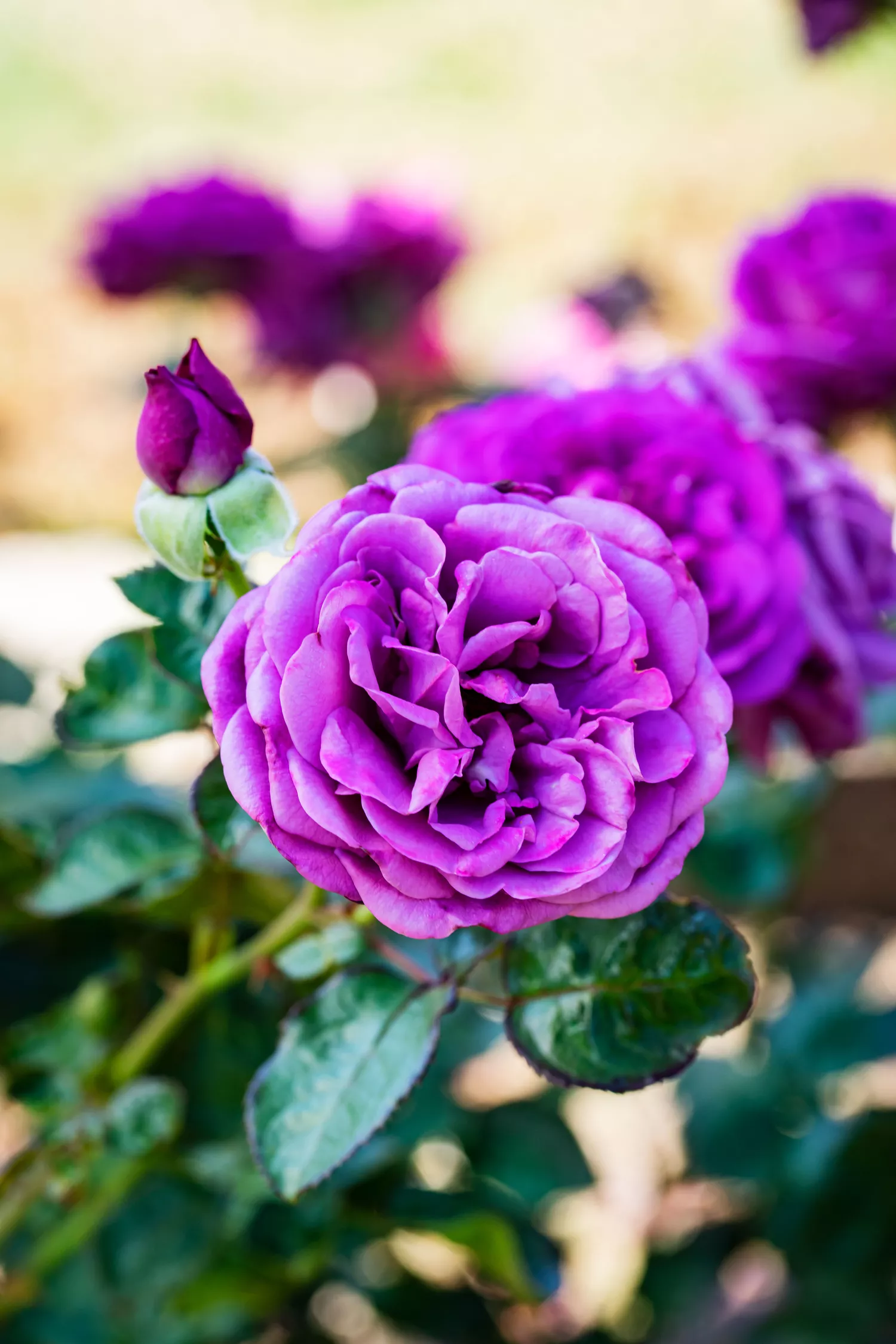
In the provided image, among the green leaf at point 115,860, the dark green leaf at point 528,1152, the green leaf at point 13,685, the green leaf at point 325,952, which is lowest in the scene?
the dark green leaf at point 528,1152

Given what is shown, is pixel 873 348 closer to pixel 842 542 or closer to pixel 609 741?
pixel 842 542

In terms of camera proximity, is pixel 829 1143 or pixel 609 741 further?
pixel 829 1143

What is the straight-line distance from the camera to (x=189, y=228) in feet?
3.10

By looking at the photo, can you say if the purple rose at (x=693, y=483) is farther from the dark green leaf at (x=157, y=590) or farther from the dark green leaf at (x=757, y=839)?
the dark green leaf at (x=757, y=839)

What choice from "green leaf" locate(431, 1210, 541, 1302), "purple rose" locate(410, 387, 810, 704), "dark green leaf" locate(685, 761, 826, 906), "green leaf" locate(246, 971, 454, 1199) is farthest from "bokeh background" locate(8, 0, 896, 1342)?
"green leaf" locate(246, 971, 454, 1199)

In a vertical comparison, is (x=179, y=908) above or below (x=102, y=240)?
below

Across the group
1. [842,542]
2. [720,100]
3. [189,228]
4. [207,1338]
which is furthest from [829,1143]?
[720,100]

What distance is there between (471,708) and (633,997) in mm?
89

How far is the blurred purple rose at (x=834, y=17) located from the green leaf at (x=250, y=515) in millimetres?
514

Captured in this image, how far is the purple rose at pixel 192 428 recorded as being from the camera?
0.96ft

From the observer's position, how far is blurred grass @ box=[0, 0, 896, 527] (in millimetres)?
2414

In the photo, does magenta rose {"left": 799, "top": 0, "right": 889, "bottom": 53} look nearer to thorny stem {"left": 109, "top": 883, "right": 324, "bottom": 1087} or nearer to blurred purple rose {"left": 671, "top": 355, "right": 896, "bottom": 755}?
blurred purple rose {"left": 671, "top": 355, "right": 896, "bottom": 755}

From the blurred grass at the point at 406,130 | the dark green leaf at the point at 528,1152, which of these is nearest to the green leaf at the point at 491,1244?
the dark green leaf at the point at 528,1152

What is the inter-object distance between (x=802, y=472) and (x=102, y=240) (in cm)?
75
